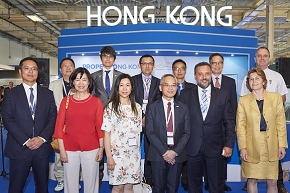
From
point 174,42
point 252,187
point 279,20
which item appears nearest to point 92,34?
point 174,42

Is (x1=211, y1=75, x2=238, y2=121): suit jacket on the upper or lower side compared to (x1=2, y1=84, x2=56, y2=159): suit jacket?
upper

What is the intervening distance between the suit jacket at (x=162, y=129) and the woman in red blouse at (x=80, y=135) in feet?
1.88

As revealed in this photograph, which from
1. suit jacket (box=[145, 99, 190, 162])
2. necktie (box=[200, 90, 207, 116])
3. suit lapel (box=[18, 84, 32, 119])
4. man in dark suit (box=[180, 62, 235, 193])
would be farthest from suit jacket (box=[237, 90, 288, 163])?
suit lapel (box=[18, 84, 32, 119])

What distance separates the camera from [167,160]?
10.4 ft

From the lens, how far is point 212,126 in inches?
134

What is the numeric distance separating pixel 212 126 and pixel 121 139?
3.63 ft

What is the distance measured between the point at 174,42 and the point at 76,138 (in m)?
3.27

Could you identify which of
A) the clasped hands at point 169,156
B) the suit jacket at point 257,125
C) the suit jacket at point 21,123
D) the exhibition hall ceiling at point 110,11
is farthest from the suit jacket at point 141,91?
→ the exhibition hall ceiling at point 110,11

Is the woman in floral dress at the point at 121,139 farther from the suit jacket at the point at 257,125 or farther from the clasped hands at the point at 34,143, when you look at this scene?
the suit jacket at the point at 257,125

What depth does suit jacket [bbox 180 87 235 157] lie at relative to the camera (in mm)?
3393

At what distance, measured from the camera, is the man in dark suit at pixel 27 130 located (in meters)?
3.13

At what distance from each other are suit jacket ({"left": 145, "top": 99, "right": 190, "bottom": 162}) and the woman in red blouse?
0.57m

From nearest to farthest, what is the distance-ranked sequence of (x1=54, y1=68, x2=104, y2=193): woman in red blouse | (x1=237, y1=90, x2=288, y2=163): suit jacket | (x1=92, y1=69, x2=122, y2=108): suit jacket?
(x1=54, y1=68, x2=104, y2=193): woman in red blouse < (x1=237, y1=90, x2=288, y2=163): suit jacket < (x1=92, y1=69, x2=122, y2=108): suit jacket

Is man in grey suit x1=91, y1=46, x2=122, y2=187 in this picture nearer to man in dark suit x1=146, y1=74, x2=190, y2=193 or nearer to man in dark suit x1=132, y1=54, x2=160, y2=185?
man in dark suit x1=132, y1=54, x2=160, y2=185
